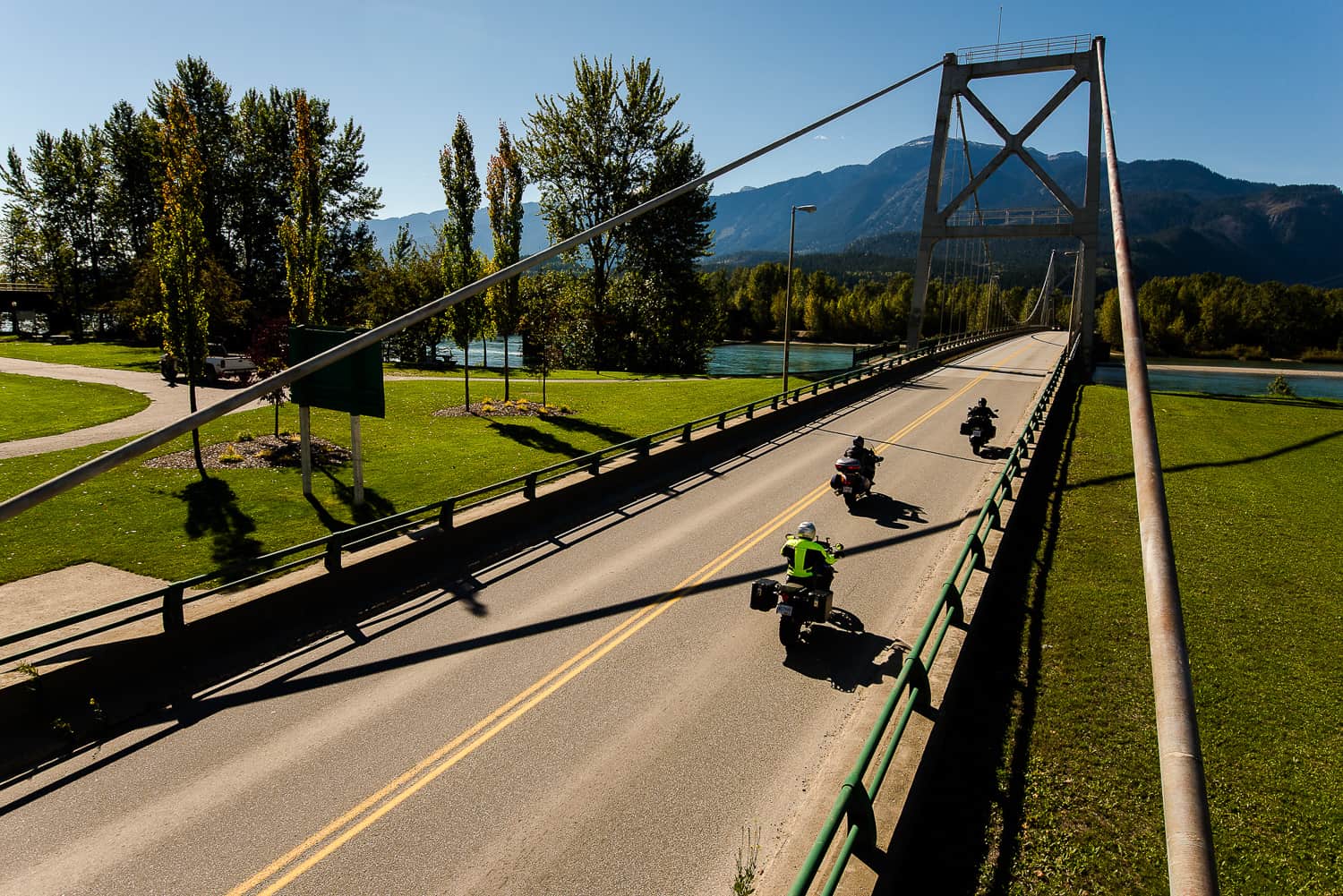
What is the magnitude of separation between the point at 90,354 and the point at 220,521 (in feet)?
141

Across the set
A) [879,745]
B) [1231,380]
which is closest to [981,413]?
[879,745]

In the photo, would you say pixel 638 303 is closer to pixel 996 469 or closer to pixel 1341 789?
pixel 996 469

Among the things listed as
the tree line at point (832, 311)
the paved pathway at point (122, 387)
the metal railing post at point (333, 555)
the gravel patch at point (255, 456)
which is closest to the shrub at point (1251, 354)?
the tree line at point (832, 311)

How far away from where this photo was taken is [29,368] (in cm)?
3744

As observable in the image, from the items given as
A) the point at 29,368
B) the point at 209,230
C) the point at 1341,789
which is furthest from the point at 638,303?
the point at 1341,789

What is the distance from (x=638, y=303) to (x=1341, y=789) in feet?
164

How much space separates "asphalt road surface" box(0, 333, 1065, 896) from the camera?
6117 millimetres

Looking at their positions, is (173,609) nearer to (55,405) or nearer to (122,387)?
(55,405)

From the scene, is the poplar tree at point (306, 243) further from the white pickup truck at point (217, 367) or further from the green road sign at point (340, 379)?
the white pickup truck at point (217, 367)

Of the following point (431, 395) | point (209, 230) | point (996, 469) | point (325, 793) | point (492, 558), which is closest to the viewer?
point (325, 793)

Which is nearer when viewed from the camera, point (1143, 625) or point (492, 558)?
point (1143, 625)

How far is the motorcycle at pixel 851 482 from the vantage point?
16172 mm

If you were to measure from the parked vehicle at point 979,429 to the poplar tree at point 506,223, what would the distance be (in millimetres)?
16515

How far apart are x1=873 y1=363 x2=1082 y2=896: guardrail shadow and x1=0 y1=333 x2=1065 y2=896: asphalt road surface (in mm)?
900
